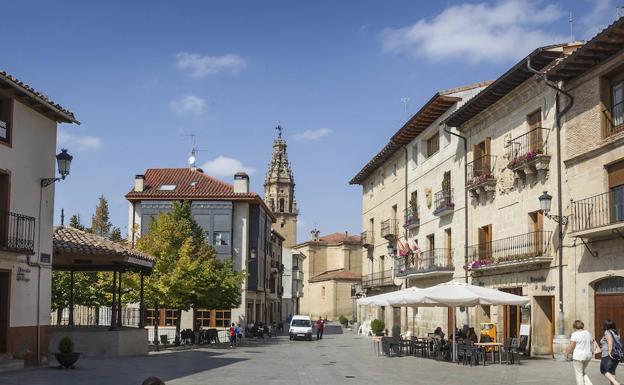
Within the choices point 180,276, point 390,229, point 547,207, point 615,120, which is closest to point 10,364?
point 547,207

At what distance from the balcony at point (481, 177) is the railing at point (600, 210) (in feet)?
22.2

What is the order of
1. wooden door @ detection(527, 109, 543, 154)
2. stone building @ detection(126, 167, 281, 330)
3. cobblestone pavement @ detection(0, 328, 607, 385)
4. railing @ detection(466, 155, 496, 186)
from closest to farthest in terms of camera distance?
cobblestone pavement @ detection(0, 328, 607, 385) < wooden door @ detection(527, 109, 543, 154) < railing @ detection(466, 155, 496, 186) < stone building @ detection(126, 167, 281, 330)

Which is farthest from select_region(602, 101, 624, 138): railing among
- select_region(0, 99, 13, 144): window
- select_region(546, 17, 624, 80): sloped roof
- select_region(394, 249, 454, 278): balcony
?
select_region(0, 99, 13, 144): window

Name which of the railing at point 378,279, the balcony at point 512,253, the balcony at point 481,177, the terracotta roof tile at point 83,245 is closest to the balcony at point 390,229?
the railing at point 378,279

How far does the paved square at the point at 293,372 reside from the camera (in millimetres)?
17703

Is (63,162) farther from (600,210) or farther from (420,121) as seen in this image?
(420,121)

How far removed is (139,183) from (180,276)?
870 inches

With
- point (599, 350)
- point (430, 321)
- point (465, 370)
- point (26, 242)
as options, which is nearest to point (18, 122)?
point (26, 242)

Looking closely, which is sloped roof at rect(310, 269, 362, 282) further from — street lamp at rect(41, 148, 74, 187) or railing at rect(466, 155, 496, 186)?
street lamp at rect(41, 148, 74, 187)

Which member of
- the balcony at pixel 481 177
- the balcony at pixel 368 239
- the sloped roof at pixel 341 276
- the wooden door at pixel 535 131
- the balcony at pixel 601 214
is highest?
the wooden door at pixel 535 131

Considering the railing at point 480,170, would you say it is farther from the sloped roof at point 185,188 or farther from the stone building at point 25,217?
the sloped roof at point 185,188

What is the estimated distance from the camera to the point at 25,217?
779 inches

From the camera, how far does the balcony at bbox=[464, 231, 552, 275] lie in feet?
82.2

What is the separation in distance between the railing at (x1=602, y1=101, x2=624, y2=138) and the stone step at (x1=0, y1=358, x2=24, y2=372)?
1724cm
